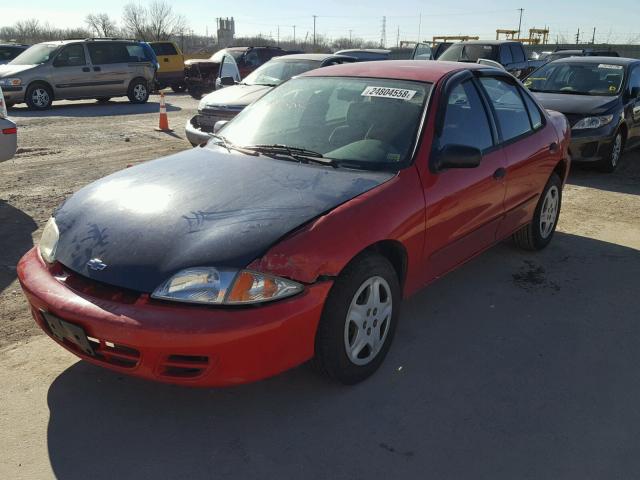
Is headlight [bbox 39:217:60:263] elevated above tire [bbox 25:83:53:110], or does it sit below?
above

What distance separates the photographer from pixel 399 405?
2.88 meters

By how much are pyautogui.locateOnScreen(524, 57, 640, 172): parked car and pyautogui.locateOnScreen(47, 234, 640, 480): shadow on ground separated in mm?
4817

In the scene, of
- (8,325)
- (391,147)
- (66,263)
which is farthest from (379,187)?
(8,325)

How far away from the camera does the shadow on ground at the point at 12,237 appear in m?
4.38

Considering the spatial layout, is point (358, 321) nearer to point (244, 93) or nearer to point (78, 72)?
point (244, 93)

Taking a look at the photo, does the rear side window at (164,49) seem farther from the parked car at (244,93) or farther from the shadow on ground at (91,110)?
the parked car at (244,93)

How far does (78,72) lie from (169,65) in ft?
20.9

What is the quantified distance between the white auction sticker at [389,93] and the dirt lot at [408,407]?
1388mm

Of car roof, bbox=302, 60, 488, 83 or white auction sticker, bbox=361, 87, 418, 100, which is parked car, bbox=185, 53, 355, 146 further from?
white auction sticker, bbox=361, 87, 418, 100

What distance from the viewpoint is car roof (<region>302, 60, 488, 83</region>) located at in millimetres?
3785

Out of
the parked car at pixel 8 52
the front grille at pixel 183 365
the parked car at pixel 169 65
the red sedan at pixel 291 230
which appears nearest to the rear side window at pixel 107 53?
the parked car at pixel 169 65

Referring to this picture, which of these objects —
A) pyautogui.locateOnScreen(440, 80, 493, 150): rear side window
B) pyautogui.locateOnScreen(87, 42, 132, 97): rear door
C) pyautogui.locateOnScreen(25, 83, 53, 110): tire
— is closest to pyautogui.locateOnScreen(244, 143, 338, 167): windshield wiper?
pyautogui.locateOnScreen(440, 80, 493, 150): rear side window

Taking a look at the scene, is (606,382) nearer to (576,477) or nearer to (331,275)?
(576,477)

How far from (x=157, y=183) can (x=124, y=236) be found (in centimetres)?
57
